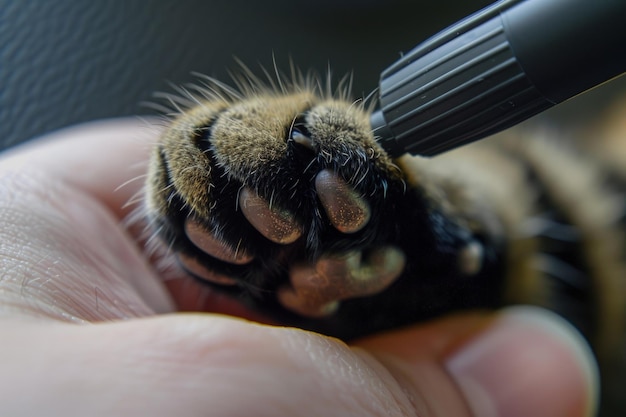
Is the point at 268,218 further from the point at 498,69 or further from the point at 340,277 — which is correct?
the point at 498,69

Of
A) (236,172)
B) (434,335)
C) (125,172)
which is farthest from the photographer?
(125,172)

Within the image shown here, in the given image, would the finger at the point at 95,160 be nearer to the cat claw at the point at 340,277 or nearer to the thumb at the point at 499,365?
the cat claw at the point at 340,277

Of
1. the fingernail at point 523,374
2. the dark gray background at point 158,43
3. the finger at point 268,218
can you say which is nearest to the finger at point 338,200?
the finger at point 268,218

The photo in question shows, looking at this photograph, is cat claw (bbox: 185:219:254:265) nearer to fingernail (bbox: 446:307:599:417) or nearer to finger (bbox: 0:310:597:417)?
finger (bbox: 0:310:597:417)

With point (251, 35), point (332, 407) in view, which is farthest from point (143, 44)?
point (332, 407)

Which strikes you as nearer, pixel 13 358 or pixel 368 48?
pixel 13 358

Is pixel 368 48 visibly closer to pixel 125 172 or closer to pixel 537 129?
pixel 537 129

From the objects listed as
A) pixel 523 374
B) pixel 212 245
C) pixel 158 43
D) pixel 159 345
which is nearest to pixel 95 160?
pixel 158 43

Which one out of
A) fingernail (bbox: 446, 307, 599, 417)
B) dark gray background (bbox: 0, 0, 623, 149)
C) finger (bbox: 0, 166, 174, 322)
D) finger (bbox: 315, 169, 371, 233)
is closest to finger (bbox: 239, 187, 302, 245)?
finger (bbox: 315, 169, 371, 233)
